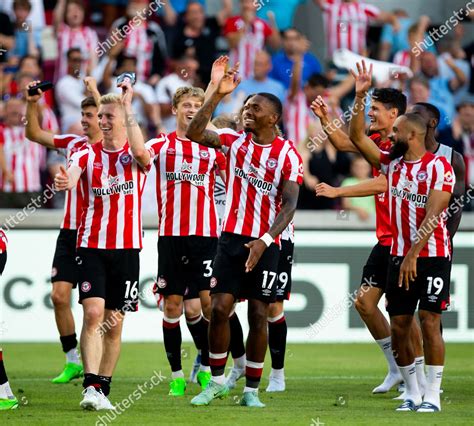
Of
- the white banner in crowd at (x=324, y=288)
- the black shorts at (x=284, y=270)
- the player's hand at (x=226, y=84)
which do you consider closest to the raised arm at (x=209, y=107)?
the player's hand at (x=226, y=84)

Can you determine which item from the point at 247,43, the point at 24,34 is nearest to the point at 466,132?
the point at 247,43

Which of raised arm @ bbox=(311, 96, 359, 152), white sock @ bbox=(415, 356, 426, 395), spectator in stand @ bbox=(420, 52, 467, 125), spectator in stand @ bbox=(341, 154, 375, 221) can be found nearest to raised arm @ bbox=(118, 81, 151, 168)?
raised arm @ bbox=(311, 96, 359, 152)

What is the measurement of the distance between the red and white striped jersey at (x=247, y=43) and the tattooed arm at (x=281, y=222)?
9.57 meters

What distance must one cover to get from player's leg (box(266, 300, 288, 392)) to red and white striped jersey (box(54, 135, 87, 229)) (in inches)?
84.1

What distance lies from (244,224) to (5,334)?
264 inches

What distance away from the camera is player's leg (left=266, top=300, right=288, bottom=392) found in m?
11.0

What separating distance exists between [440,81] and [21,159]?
22.7 feet

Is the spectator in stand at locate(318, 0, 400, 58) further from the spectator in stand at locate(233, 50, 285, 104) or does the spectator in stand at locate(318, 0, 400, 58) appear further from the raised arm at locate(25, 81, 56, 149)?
the raised arm at locate(25, 81, 56, 149)

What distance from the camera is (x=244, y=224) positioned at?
9586 millimetres

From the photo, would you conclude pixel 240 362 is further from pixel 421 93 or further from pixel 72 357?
pixel 421 93

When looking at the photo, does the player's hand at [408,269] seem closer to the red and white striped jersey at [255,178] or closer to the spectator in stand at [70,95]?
the red and white striped jersey at [255,178]

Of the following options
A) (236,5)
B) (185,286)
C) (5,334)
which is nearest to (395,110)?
(185,286)

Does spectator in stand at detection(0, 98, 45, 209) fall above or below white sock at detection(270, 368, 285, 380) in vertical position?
above

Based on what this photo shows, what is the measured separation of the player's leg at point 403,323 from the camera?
9.45m
